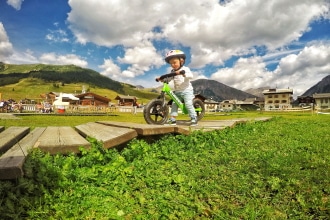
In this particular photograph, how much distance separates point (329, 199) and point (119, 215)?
2361mm

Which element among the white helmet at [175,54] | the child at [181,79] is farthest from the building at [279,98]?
the white helmet at [175,54]

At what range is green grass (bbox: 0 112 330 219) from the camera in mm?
2779

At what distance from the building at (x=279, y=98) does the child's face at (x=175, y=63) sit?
539 ft

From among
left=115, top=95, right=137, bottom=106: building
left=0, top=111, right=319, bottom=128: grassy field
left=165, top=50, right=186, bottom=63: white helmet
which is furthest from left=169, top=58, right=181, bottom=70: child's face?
left=115, top=95, right=137, bottom=106: building

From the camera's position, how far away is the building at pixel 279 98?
163m

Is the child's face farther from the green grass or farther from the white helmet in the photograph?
the green grass

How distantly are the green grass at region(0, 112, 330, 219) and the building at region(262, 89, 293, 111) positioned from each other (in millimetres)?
168256

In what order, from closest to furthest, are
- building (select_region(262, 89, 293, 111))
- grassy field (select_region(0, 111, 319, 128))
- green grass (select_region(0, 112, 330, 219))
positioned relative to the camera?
1. green grass (select_region(0, 112, 330, 219))
2. grassy field (select_region(0, 111, 319, 128))
3. building (select_region(262, 89, 293, 111))

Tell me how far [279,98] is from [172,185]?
7020 inches

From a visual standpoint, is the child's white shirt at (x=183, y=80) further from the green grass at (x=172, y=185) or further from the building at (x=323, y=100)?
the building at (x=323, y=100)

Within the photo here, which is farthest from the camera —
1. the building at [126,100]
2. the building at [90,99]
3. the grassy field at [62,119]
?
the building at [126,100]

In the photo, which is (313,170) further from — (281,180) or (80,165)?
(80,165)

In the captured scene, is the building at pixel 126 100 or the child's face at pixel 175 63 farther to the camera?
the building at pixel 126 100

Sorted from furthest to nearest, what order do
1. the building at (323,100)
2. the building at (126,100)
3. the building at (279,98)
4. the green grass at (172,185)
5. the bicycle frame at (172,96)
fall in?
the building at (279,98), the building at (323,100), the building at (126,100), the bicycle frame at (172,96), the green grass at (172,185)
